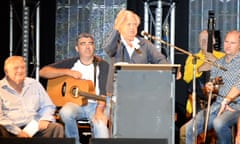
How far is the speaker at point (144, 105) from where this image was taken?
534cm

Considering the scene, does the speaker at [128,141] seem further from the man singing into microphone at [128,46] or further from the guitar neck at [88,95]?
the guitar neck at [88,95]

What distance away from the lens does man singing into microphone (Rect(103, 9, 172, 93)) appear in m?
6.14

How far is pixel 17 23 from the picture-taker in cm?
792

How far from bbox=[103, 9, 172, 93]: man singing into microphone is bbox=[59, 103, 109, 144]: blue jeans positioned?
36 centimetres

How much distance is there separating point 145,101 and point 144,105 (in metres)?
0.03

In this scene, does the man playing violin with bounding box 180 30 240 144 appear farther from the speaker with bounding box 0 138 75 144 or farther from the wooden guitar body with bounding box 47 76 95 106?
the speaker with bounding box 0 138 75 144

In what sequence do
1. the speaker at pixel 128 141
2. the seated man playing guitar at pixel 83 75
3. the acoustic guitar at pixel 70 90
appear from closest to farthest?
the speaker at pixel 128 141 < the seated man playing guitar at pixel 83 75 < the acoustic guitar at pixel 70 90

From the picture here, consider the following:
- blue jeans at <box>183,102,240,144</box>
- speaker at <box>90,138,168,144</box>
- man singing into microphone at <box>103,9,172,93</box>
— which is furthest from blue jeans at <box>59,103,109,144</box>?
speaker at <box>90,138,168,144</box>

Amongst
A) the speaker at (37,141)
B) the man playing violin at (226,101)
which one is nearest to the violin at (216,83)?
the man playing violin at (226,101)

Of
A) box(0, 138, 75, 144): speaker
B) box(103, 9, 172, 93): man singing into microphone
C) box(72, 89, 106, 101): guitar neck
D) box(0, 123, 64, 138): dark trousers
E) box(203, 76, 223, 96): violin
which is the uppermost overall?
box(103, 9, 172, 93): man singing into microphone

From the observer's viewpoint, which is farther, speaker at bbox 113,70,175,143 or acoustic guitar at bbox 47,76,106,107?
acoustic guitar at bbox 47,76,106,107

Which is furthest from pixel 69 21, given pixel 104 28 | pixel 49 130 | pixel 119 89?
pixel 119 89

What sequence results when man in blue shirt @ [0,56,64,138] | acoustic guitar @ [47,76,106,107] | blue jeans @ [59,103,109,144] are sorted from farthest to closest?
acoustic guitar @ [47,76,106,107], blue jeans @ [59,103,109,144], man in blue shirt @ [0,56,64,138]

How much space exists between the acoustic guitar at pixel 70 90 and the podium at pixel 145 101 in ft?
3.27
